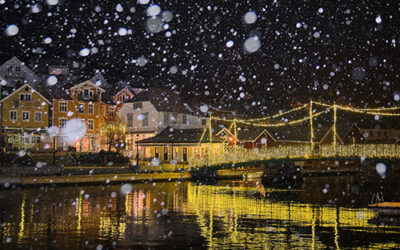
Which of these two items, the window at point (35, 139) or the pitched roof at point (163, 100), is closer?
the window at point (35, 139)

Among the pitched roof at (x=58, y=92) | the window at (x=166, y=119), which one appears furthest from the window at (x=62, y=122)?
the window at (x=166, y=119)

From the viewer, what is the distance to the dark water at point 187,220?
2466cm

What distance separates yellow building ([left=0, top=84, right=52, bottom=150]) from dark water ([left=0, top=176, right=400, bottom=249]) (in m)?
23.1

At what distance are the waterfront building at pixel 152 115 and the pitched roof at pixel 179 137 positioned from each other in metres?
3.33

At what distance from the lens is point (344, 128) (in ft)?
308

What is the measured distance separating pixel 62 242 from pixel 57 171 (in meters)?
32.6

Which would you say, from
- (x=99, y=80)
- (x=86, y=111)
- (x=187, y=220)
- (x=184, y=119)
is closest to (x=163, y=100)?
(x=184, y=119)

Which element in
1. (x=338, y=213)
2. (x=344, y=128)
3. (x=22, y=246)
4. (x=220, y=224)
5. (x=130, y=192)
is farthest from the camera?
(x=344, y=128)

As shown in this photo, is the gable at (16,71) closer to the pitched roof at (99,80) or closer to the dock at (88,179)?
the pitched roof at (99,80)

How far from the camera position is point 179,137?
7606 centimetres

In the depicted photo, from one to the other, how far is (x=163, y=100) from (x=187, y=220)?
53289mm

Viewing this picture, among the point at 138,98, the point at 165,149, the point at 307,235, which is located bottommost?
the point at 307,235

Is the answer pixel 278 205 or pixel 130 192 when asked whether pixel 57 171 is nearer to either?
pixel 130 192

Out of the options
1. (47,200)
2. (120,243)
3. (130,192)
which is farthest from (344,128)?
(120,243)
